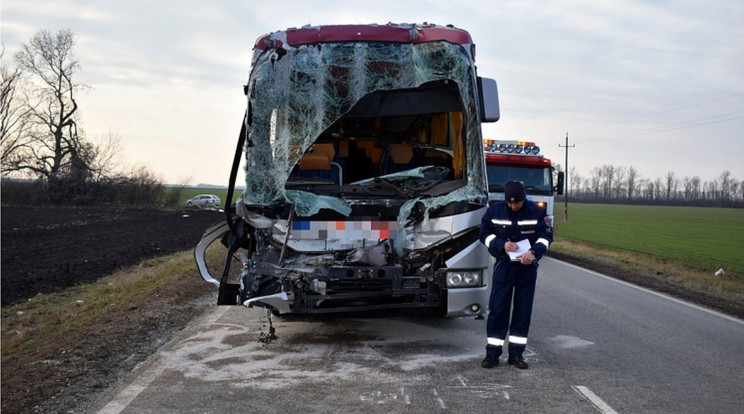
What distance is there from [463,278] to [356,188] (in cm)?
145

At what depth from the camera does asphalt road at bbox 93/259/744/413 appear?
5.75m

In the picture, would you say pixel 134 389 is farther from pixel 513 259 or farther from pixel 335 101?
pixel 513 259

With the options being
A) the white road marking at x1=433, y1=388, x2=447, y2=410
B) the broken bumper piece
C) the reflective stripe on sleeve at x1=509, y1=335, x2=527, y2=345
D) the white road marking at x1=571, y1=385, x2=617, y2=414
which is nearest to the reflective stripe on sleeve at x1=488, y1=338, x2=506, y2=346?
the reflective stripe on sleeve at x1=509, y1=335, x2=527, y2=345

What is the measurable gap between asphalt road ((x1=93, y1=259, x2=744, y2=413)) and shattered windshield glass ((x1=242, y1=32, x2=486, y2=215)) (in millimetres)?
1578

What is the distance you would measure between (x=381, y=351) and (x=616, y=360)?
7.69ft

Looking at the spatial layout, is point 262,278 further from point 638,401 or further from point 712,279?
point 712,279

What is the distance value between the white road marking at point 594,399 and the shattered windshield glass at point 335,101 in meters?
2.16

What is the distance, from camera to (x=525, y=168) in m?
20.6

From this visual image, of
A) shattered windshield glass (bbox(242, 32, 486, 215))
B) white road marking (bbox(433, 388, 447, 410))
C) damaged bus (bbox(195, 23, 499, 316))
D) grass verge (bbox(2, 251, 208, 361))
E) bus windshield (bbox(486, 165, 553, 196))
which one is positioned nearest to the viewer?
white road marking (bbox(433, 388, 447, 410))

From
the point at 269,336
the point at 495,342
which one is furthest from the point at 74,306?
the point at 495,342

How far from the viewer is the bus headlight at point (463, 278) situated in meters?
7.21

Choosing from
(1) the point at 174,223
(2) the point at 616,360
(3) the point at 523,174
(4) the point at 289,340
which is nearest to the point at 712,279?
(3) the point at 523,174

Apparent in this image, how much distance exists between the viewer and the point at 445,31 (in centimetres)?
763

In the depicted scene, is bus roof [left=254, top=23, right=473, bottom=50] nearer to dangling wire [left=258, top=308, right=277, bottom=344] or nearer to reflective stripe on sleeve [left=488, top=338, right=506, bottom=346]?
dangling wire [left=258, top=308, right=277, bottom=344]
